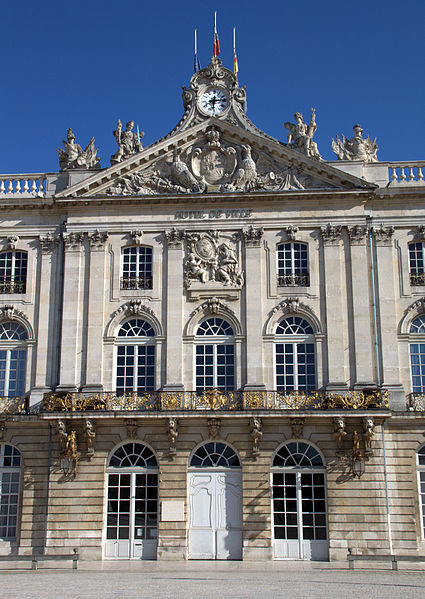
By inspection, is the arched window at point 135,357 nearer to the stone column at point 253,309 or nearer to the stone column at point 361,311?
the stone column at point 253,309

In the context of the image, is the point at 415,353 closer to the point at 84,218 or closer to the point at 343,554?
the point at 343,554

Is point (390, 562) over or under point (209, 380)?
under

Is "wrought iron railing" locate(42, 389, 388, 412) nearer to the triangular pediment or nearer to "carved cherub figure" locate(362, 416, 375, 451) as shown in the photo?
"carved cherub figure" locate(362, 416, 375, 451)

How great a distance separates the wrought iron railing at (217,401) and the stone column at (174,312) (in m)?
0.61

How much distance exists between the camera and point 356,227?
2861 cm

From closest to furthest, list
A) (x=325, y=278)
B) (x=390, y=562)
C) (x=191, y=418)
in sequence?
1. (x=390, y=562)
2. (x=191, y=418)
3. (x=325, y=278)

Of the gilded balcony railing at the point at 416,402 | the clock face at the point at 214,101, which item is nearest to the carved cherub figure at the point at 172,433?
the gilded balcony railing at the point at 416,402

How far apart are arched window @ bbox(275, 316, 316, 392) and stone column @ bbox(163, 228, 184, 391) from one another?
10.8ft

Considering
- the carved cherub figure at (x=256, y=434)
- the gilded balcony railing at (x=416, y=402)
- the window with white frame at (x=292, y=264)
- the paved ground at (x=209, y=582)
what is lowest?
the paved ground at (x=209, y=582)

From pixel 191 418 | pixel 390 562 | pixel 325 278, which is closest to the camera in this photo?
pixel 390 562

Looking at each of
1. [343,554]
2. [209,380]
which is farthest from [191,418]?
[343,554]

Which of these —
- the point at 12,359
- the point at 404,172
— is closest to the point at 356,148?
the point at 404,172

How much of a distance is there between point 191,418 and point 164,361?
92.8 inches

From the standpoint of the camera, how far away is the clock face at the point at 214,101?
30.0 metres
